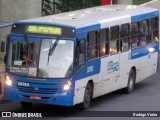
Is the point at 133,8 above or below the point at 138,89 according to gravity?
above

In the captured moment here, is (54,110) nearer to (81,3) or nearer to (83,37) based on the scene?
(83,37)

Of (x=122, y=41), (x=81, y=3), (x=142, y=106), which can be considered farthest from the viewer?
(x=81, y=3)

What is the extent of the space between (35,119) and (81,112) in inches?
70.9

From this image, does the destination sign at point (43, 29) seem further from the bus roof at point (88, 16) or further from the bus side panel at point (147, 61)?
the bus side panel at point (147, 61)

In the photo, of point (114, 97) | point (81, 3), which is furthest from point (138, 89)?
point (81, 3)

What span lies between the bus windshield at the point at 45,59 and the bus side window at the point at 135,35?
5307 millimetres

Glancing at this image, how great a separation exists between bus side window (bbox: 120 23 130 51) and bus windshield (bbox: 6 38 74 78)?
4.21m

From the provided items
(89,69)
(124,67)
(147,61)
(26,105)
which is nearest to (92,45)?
(89,69)

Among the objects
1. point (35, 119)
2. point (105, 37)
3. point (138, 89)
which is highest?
point (105, 37)

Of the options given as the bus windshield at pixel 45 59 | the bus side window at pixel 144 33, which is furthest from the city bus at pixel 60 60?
the bus side window at pixel 144 33

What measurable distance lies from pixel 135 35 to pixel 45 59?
607cm

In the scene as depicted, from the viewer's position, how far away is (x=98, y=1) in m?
37.8

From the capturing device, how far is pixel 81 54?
18.4 meters

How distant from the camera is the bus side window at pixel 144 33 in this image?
2383cm
